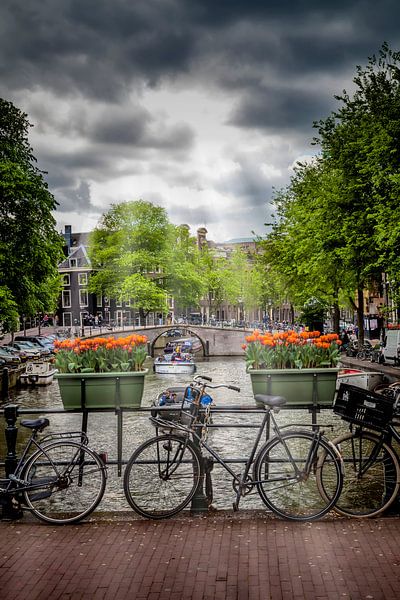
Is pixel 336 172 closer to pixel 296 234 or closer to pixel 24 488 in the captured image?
pixel 296 234

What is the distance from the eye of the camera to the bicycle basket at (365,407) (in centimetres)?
639

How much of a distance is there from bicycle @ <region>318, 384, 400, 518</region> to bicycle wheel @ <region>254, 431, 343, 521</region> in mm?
117

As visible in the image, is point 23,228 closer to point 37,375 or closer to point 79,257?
point 37,375

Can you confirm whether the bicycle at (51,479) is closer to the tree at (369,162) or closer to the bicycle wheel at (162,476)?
the bicycle wheel at (162,476)

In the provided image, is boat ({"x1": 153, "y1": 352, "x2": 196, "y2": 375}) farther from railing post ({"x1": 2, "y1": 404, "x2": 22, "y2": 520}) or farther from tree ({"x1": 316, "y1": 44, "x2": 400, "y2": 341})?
railing post ({"x1": 2, "y1": 404, "x2": 22, "y2": 520})

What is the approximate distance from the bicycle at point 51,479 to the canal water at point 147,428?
4.51ft

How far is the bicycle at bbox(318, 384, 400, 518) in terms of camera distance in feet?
21.1

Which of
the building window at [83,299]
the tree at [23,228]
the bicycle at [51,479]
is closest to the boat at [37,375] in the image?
the tree at [23,228]

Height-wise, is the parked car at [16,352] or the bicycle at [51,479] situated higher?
the bicycle at [51,479]

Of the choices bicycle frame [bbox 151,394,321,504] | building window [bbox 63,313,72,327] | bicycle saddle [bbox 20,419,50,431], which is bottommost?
bicycle frame [bbox 151,394,321,504]

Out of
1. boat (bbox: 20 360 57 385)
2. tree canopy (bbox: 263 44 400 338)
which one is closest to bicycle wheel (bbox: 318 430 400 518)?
tree canopy (bbox: 263 44 400 338)

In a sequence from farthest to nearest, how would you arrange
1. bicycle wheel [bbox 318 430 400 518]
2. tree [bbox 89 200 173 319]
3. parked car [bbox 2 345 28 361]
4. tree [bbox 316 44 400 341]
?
tree [bbox 89 200 173 319] < parked car [bbox 2 345 28 361] < tree [bbox 316 44 400 341] < bicycle wheel [bbox 318 430 400 518]

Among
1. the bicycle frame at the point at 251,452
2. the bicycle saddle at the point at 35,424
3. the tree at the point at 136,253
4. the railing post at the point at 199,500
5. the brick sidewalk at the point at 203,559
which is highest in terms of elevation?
the tree at the point at 136,253

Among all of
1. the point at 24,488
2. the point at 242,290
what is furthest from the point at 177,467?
the point at 242,290
